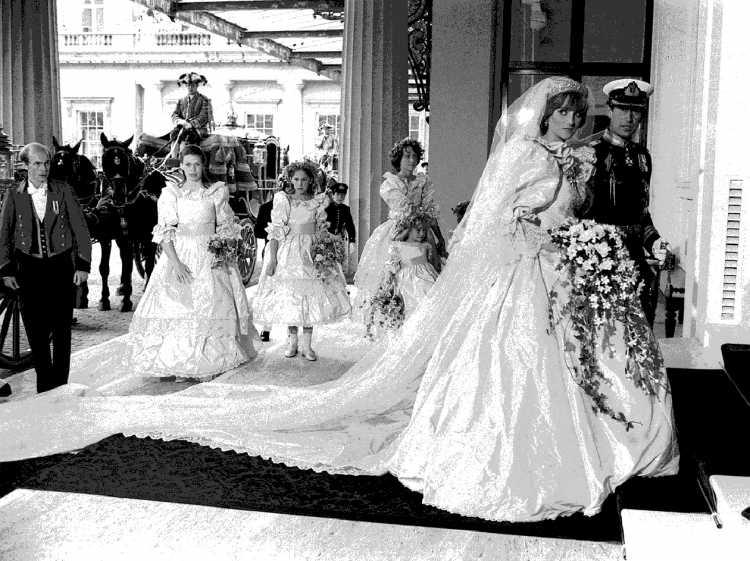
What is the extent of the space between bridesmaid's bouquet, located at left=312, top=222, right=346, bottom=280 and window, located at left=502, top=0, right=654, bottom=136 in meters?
2.52

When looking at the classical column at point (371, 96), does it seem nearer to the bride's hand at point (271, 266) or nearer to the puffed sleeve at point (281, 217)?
the puffed sleeve at point (281, 217)

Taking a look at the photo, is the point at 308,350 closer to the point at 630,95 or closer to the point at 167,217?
the point at 167,217

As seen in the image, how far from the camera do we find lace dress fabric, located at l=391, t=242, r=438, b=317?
7.08 metres

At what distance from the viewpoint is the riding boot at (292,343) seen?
24.6 ft

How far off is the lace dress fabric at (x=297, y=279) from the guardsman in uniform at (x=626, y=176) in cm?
289

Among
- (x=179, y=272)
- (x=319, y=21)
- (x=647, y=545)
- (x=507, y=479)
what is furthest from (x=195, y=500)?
(x=319, y=21)

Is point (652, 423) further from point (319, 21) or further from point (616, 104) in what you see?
point (319, 21)

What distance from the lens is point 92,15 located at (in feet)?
115

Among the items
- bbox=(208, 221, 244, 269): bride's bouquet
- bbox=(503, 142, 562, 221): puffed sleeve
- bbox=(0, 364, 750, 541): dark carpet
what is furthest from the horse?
bbox=(503, 142, 562, 221): puffed sleeve

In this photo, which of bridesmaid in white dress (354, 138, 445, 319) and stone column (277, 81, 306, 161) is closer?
bridesmaid in white dress (354, 138, 445, 319)

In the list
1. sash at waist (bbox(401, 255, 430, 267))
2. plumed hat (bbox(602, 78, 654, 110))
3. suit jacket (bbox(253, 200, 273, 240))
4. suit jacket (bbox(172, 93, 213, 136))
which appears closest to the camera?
plumed hat (bbox(602, 78, 654, 110))

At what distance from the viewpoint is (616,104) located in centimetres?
499

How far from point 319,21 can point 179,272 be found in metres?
18.0

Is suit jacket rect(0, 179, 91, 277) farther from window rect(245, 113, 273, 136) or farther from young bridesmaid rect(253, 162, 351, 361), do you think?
window rect(245, 113, 273, 136)
